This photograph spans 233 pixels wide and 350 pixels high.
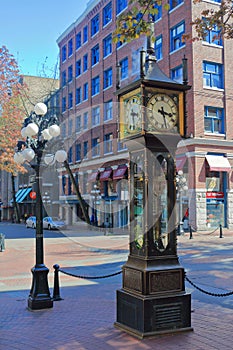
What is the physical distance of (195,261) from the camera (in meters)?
16.2

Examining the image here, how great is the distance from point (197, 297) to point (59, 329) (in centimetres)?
386

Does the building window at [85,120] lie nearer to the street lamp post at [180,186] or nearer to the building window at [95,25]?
the building window at [95,25]

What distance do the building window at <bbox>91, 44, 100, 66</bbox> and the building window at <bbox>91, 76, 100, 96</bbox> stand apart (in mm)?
1663

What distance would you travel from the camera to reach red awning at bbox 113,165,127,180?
3459 cm

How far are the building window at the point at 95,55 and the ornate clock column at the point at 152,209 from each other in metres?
36.6

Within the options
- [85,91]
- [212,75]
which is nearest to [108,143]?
[85,91]

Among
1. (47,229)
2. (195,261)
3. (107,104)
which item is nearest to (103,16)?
(107,104)

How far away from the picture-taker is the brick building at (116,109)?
29375 mm

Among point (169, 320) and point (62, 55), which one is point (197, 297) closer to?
point (169, 320)

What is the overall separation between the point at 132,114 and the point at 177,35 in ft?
85.2

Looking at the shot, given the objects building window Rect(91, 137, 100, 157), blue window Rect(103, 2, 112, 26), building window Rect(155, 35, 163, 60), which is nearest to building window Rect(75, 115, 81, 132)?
building window Rect(91, 137, 100, 157)

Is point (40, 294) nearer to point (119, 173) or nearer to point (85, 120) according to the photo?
point (119, 173)

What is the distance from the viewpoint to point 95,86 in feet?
140

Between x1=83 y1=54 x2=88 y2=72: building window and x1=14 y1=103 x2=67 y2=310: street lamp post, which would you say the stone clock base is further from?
x1=83 y1=54 x2=88 y2=72: building window
